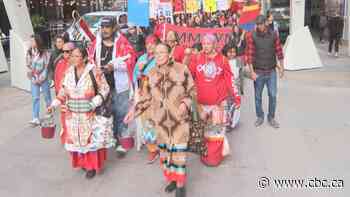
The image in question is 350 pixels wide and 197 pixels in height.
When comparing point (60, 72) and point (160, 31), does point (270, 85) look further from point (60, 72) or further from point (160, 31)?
point (60, 72)

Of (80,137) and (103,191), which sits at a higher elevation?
(80,137)

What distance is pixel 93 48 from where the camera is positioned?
545 cm

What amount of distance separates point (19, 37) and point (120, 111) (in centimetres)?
587

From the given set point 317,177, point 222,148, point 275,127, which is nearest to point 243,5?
point 275,127

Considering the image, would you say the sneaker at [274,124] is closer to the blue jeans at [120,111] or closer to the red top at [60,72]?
the blue jeans at [120,111]

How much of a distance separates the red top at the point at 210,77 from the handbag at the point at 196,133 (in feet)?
0.72

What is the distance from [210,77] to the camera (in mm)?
5016

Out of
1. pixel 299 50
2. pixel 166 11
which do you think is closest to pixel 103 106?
pixel 166 11

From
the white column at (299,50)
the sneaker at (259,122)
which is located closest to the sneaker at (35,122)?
the sneaker at (259,122)

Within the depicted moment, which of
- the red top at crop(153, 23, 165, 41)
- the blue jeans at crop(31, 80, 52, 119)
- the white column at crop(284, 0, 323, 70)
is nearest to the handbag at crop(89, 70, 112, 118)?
the red top at crop(153, 23, 165, 41)

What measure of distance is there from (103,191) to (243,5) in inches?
136

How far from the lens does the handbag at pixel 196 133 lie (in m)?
4.80

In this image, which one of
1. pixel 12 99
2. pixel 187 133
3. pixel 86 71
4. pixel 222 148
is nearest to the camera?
pixel 187 133

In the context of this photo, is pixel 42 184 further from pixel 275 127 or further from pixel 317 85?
pixel 317 85
